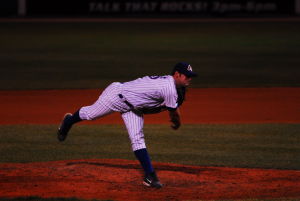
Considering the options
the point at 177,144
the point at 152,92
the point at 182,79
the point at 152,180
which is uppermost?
the point at 182,79

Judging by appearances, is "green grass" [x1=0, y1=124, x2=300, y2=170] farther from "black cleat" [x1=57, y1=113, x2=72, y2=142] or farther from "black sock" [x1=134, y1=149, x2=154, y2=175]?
"black sock" [x1=134, y1=149, x2=154, y2=175]

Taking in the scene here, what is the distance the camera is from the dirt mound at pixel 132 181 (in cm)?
775

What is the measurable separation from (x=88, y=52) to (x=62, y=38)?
451cm

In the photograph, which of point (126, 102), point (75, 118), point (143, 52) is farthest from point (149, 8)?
point (126, 102)

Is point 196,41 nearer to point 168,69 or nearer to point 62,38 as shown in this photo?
point 62,38

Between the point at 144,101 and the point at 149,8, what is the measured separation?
3236 cm

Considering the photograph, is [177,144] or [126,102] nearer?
[126,102]

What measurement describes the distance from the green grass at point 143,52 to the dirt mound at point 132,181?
28.4 feet

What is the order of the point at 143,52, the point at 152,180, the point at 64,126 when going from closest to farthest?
the point at 152,180 < the point at 64,126 < the point at 143,52

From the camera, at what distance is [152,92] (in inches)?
301

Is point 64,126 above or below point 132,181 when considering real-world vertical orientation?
above

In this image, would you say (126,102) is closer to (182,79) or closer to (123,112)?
(123,112)

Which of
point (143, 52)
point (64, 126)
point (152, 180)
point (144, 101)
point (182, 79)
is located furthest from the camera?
point (143, 52)

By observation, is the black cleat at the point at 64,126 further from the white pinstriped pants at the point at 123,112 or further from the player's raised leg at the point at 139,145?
the player's raised leg at the point at 139,145
